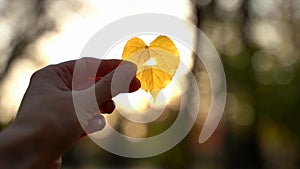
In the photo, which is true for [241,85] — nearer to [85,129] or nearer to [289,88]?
[289,88]

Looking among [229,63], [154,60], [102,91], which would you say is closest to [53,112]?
[102,91]

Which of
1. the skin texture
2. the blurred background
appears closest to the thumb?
the skin texture

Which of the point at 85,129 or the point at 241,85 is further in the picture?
the point at 241,85

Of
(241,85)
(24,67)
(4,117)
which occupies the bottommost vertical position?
(241,85)

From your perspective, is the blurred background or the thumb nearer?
the thumb

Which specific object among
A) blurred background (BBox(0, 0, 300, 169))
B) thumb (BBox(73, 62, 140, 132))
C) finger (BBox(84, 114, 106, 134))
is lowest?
blurred background (BBox(0, 0, 300, 169))

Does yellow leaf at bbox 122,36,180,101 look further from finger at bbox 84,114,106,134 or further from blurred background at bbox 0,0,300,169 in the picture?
blurred background at bbox 0,0,300,169

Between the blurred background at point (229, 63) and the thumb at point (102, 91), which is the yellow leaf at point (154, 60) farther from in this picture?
the blurred background at point (229, 63)

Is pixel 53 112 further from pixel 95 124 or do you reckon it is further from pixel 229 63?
pixel 229 63

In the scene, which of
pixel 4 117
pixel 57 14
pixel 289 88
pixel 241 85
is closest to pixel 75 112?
pixel 57 14
